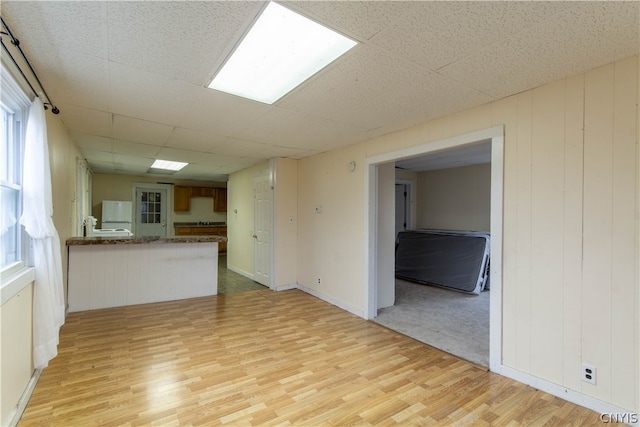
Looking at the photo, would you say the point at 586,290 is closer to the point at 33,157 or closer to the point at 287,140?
the point at 287,140

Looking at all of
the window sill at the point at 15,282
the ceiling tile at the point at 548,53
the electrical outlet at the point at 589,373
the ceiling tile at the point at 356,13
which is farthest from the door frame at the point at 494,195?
the window sill at the point at 15,282

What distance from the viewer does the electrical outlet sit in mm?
1928

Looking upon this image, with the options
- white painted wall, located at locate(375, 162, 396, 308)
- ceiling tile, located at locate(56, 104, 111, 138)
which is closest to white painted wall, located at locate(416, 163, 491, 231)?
white painted wall, located at locate(375, 162, 396, 308)

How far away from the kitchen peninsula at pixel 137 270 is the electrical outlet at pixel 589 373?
14.7 ft

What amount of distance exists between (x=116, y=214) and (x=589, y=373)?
27.1ft

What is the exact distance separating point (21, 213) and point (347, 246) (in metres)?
3.25

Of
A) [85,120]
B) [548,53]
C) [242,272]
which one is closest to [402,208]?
[242,272]

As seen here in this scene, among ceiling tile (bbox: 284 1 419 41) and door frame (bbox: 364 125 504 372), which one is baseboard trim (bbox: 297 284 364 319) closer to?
door frame (bbox: 364 125 504 372)

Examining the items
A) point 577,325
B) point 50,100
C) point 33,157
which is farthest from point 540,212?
point 50,100

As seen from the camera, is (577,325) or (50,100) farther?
A: (50,100)

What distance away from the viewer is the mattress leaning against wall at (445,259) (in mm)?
4996

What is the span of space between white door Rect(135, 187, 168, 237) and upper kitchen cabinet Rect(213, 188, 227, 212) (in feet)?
4.37

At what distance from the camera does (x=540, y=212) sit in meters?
2.21

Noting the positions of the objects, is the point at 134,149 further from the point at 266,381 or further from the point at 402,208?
the point at 402,208
